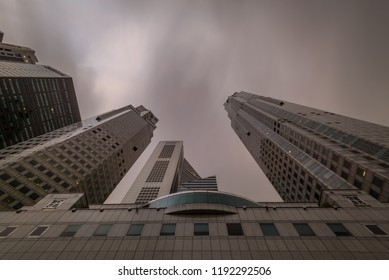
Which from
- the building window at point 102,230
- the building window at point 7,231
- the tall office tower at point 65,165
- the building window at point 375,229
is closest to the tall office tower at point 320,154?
the building window at point 375,229

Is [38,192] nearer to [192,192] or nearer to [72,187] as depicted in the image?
[72,187]

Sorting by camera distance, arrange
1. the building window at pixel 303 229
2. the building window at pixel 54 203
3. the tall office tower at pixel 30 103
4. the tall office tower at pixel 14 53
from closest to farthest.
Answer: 1. the building window at pixel 303 229
2. the building window at pixel 54 203
3. the tall office tower at pixel 30 103
4. the tall office tower at pixel 14 53

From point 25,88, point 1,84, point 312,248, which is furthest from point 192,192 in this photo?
point 25,88

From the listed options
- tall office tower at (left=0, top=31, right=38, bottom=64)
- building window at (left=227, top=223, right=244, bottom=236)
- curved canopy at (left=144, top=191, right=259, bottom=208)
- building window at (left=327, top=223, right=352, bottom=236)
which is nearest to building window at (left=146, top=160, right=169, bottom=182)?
curved canopy at (left=144, top=191, right=259, bottom=208)

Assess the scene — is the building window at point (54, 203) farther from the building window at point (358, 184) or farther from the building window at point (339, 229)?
the building window at point (358, 184)

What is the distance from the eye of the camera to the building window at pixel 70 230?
81.0 feet

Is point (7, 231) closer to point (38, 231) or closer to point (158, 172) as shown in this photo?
point (38, 231)

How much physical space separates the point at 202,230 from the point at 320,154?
48442 millimetres

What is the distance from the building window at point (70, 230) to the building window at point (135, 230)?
7.18 meters

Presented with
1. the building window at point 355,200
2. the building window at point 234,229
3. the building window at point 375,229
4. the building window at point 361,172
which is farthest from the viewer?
the building window at point 361,172

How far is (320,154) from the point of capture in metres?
56.3

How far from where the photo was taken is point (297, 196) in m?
63.6

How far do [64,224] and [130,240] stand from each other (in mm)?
10573
